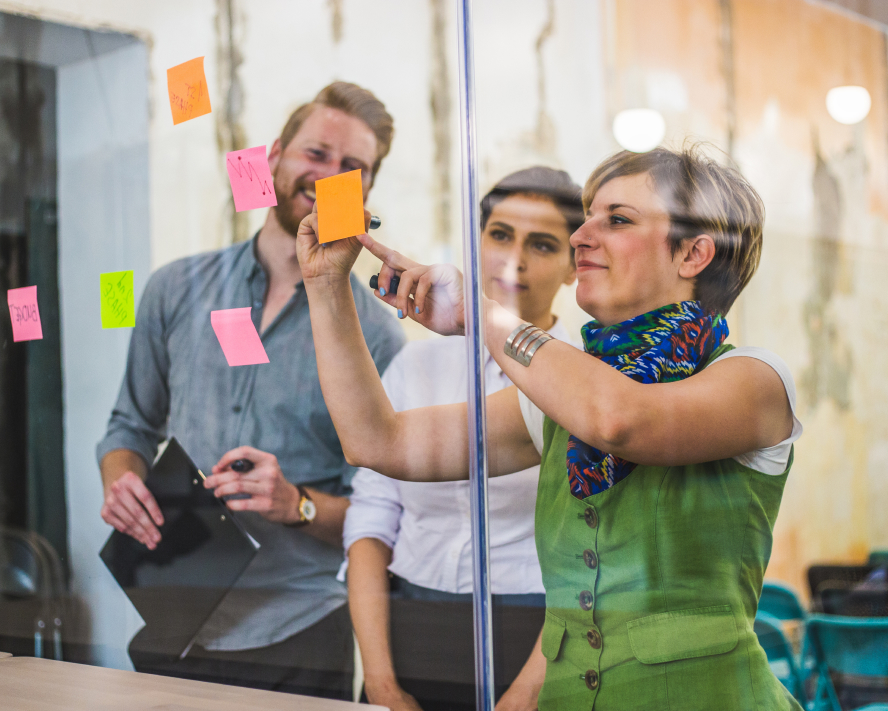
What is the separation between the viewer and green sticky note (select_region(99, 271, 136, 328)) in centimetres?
197

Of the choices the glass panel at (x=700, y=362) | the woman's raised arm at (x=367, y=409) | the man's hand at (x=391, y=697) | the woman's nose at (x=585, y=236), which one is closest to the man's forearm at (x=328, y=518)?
the woman's raised arm at (x=367, y=409)

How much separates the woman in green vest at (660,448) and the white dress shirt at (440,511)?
8 cm

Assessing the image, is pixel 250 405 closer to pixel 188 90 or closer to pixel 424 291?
pixel 424 291

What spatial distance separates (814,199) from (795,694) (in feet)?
2.35

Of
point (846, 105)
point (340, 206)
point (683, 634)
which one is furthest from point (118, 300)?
point (846, 105)

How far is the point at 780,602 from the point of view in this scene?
1.29m

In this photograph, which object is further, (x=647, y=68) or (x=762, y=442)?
(x=647, y=68)

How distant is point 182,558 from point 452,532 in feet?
2.39

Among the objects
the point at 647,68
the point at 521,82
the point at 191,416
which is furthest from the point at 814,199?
the point at 191,416

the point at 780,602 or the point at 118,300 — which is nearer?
the point at 780,602

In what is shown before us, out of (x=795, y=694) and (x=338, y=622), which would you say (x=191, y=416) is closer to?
(x=338, y=622)

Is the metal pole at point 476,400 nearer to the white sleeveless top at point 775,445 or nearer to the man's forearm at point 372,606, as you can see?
the man's forearm at point 372,606

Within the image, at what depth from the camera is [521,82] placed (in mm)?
1407

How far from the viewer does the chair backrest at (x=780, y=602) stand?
1.20m
